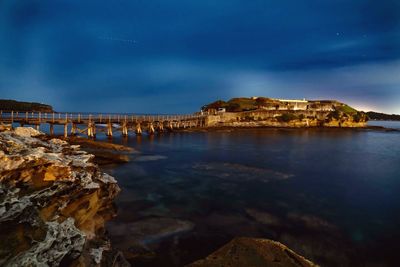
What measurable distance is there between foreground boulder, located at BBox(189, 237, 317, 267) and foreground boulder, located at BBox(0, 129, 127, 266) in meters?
2.78

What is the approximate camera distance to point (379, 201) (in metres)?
17.1

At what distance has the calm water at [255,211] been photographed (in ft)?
32.1

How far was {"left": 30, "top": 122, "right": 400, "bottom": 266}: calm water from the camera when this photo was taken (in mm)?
9797

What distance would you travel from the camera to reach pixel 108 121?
49.4 meters

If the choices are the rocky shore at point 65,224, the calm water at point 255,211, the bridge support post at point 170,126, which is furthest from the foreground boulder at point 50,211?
the bridge support post at point 170,126

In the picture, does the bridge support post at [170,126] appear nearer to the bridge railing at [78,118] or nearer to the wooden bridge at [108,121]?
the wooden bridge at [108,121]

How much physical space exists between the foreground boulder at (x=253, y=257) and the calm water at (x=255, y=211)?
5.39 feet

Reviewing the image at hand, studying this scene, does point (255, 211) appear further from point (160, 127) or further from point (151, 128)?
point (160, 127)

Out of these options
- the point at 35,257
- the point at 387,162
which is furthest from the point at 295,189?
the point at 387,162

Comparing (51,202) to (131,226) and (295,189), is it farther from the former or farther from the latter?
(295,189)

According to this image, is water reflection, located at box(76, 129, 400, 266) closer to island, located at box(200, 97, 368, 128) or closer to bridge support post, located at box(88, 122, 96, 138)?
bridge support post, located at box(88, 122, 96, 138)

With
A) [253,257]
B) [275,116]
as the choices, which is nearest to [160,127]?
[275,116]

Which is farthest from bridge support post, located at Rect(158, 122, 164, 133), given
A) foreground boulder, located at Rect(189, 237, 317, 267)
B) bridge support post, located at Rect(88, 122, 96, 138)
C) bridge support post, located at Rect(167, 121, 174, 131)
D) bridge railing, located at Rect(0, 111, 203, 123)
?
foreground boulder, located at Rect(189, 237, 317, 267)

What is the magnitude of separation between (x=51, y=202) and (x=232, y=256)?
5.58m
